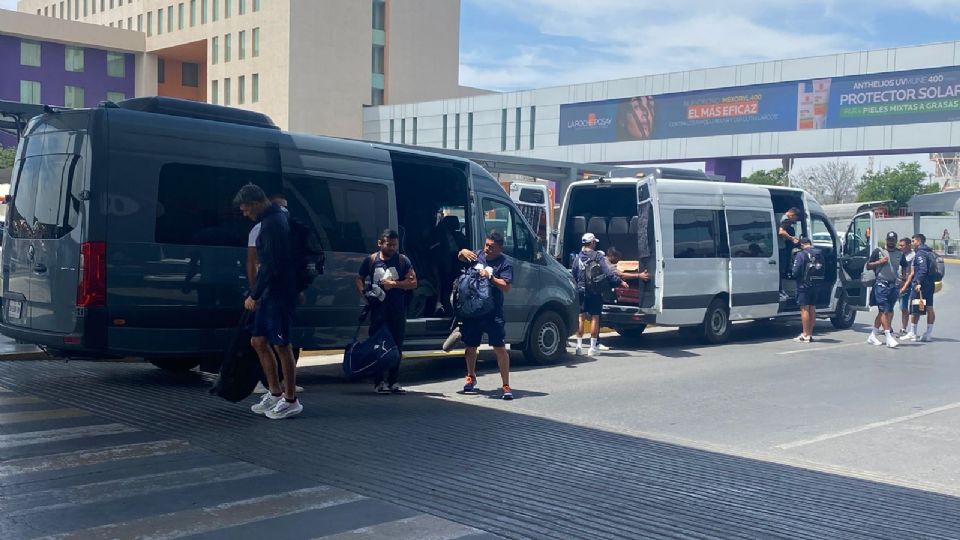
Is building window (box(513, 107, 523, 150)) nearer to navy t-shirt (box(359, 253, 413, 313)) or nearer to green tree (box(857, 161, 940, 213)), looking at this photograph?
green tree (box(857, 161, 940, 213))

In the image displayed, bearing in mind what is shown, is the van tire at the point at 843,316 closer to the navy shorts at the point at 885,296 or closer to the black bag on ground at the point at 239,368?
the navy shorts at the point at 885,296

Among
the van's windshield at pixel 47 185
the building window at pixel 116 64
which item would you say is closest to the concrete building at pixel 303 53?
the building window at pixel 116 64

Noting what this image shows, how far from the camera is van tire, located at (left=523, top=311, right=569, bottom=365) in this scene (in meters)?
12.7

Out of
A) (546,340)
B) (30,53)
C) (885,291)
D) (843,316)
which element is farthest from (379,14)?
(546,340)

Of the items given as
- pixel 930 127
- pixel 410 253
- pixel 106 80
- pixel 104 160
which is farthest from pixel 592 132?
pixel 104 160


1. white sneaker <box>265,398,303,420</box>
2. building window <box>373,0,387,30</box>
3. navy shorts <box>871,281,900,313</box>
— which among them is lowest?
white sneaker <box>265,398,303,420</box>

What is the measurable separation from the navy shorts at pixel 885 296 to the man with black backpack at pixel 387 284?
972 centimetres

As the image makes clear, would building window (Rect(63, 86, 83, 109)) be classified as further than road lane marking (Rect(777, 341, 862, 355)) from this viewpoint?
Yes

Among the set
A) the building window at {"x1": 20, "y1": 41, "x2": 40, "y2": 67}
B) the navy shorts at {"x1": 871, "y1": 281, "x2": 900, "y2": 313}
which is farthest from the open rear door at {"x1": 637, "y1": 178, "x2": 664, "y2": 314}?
the building window at {"x1": 20, "y1": 41, "x2": 40, "y2": 67}

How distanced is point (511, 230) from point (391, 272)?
3.27m

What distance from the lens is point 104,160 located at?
8.82 meters

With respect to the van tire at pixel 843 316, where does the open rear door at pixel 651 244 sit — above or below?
above

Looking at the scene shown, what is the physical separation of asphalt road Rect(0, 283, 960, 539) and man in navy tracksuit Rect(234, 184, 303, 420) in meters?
0.39

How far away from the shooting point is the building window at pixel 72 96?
197 feet
